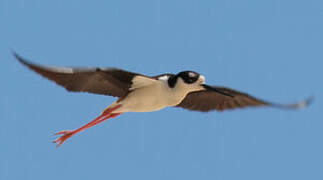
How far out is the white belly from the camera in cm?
967

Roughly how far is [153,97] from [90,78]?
1077 millimetres

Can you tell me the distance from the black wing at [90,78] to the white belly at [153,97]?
174 millimetres

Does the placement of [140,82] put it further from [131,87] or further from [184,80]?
[184,80]

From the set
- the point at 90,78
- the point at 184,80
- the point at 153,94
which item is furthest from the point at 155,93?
the point at 90,78

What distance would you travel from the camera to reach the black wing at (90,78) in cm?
841

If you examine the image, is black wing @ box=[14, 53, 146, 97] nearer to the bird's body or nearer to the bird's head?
the bird's body

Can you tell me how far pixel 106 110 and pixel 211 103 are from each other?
6.54 ft

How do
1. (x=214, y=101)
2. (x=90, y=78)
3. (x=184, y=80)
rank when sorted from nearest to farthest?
1. (x=90, y=78)
2. (x=184, y=80)
3. (x=214, y=101)

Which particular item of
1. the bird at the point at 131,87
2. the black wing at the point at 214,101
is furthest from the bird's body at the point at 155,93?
the black wing at the point at 214,101

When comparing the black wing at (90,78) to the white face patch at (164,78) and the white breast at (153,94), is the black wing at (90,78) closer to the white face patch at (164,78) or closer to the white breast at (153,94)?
the white breast at (153,94)

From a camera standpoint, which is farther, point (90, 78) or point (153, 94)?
point (153, 94)

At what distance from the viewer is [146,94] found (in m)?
9.70

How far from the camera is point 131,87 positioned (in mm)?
9719

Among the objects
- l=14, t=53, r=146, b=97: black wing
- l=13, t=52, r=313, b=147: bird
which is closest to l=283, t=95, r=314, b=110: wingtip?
l=13, t=52, r=313, b=147: bird
